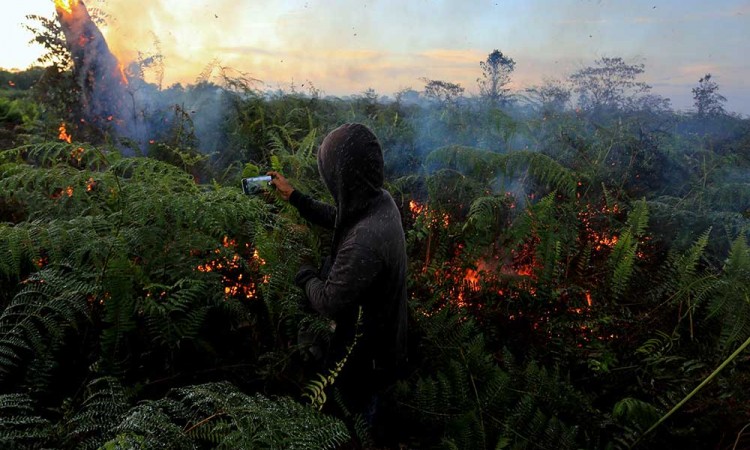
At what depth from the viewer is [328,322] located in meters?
2.80

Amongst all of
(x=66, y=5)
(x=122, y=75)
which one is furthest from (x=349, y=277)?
(x=66, y=5)

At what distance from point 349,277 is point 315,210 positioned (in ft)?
3.88

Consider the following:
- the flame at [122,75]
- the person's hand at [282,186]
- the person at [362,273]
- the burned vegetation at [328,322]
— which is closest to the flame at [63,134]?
the burned vegetation at [328,322]

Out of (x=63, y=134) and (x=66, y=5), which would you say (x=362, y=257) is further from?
(x=66, y=5)

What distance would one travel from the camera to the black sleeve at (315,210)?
11.2 feet

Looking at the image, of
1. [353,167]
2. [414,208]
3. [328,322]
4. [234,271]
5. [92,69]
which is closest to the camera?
[353,167]

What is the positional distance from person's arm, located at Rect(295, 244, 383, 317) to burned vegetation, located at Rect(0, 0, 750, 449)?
43 cm

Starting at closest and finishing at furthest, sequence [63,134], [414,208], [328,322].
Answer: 1. [328,322]
2. [414,208]
3. [63,134]

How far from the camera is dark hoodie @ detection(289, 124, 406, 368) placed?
2395 millimetres

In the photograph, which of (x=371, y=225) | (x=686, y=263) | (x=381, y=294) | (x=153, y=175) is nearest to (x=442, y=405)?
(x=381, y=294)

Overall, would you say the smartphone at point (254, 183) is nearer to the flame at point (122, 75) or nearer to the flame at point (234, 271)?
the flame at point (234, 271)

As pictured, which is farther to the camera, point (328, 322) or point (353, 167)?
point (328, 322)

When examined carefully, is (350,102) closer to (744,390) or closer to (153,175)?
(153,175)

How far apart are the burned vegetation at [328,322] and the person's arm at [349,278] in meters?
0.43
